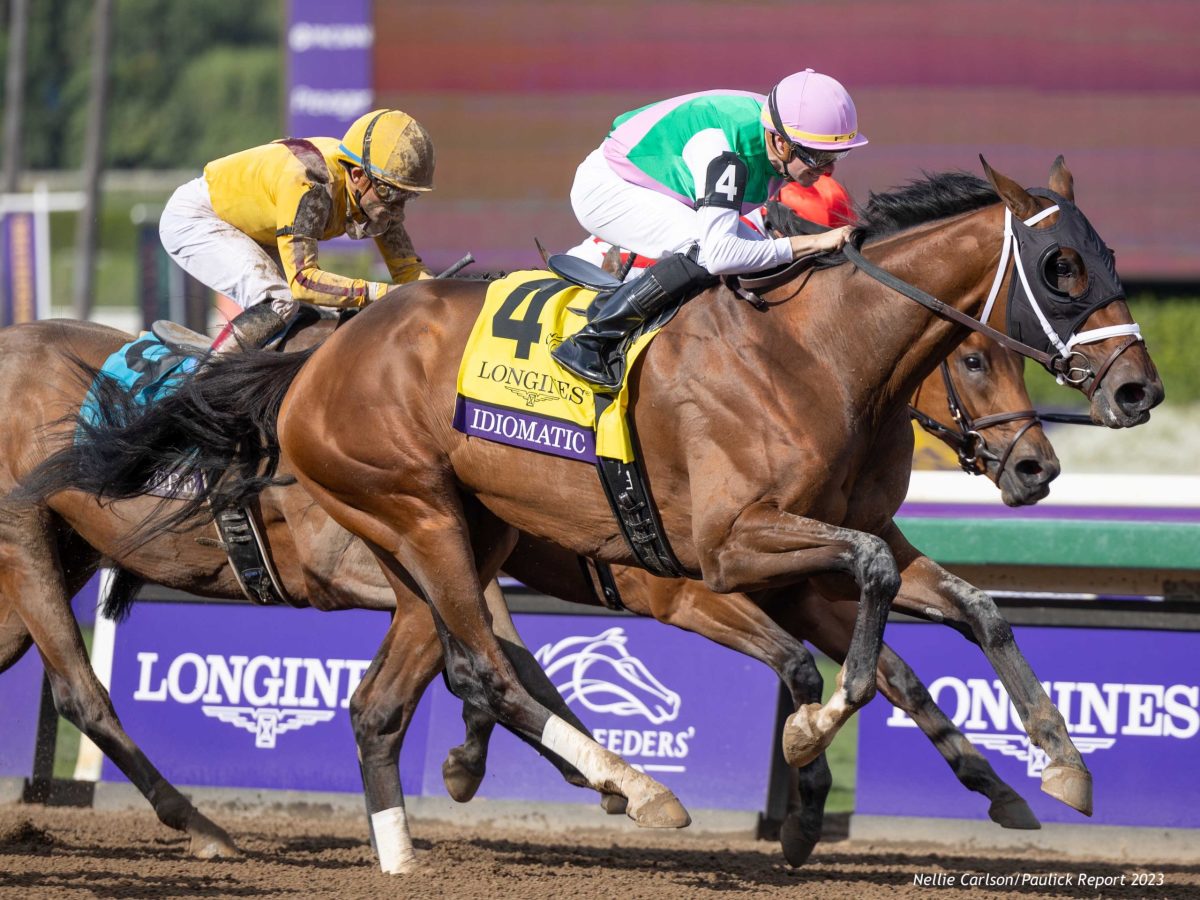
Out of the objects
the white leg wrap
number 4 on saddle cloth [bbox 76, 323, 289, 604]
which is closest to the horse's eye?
the white leg wrap

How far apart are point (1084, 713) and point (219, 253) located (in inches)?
124

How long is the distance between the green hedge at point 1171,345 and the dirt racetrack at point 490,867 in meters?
12.7

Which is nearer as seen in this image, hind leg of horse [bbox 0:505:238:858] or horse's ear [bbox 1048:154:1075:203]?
horse's ear [bbox 1048:154:1075:203]

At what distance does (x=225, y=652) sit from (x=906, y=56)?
43.1 feet

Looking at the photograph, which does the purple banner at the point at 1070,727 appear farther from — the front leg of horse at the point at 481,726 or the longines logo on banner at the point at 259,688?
the longines logo on banner at the point at 259,688

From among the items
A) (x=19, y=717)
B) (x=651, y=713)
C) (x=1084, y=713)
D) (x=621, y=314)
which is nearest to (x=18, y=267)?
(x=19, y=717)

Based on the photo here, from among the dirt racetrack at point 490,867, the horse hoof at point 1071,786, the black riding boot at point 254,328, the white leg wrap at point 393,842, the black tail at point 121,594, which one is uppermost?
the black riding boot at point 254,328

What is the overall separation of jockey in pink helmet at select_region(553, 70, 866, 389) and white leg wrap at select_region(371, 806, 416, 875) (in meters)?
1.41

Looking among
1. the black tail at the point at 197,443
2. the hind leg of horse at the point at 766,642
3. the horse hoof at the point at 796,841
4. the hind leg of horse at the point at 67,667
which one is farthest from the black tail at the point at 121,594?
the horse hoof at the point at 796,841

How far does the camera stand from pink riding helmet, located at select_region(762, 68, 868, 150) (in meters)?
4.11

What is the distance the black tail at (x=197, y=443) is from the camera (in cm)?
491

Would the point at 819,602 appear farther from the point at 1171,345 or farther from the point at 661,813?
the point at 1171,345

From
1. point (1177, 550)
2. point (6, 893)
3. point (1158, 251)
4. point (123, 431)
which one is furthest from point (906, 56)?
point (6, 893)

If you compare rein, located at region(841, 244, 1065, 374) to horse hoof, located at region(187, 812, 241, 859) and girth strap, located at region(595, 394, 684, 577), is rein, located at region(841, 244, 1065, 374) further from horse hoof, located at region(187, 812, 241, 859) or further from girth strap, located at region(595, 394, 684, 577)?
horse hoof, located at region(187, 812, 241, 859)
